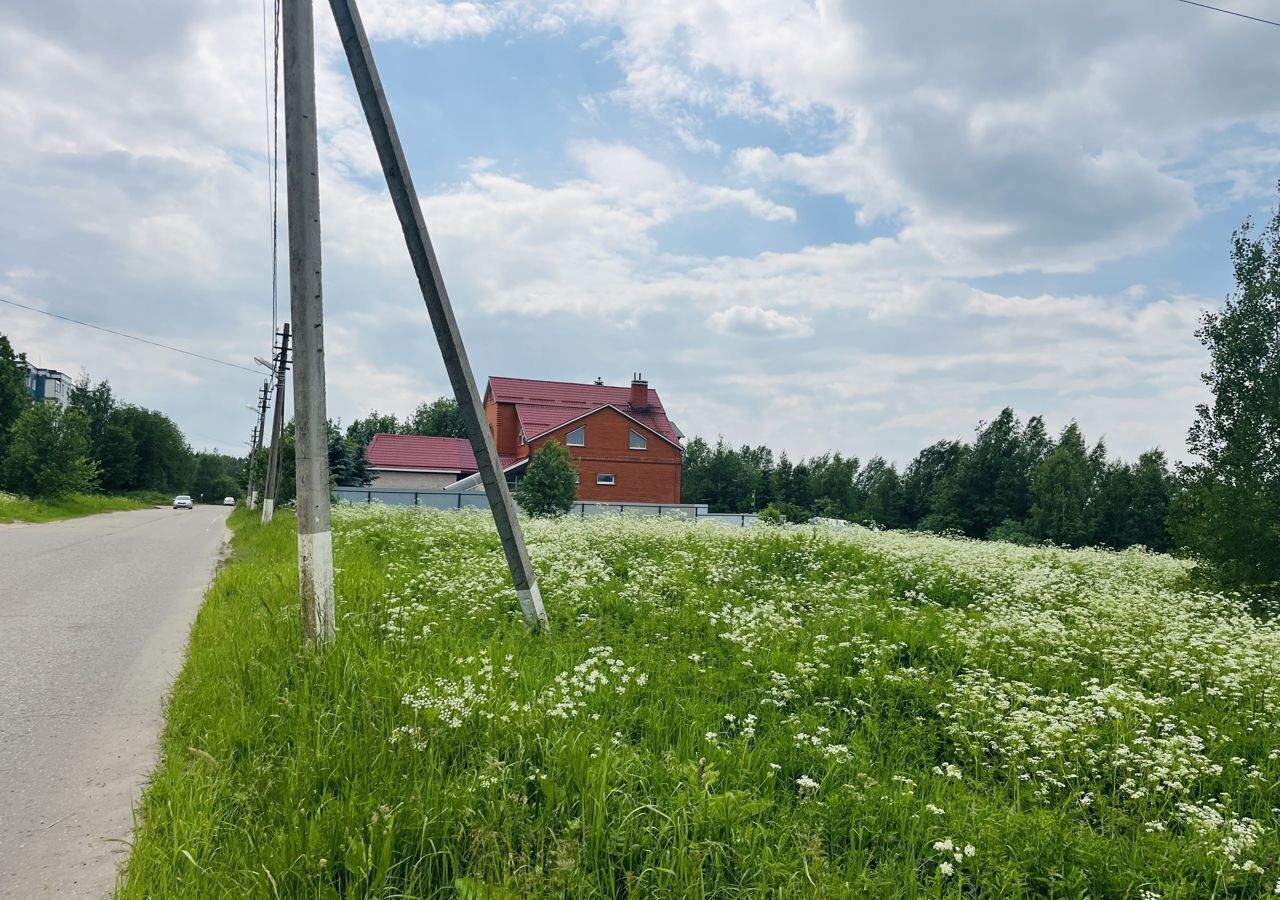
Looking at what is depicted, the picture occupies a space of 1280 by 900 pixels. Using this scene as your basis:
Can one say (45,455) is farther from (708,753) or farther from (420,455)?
(708,753)

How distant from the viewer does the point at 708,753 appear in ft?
12.9

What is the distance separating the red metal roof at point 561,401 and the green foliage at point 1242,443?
109ft

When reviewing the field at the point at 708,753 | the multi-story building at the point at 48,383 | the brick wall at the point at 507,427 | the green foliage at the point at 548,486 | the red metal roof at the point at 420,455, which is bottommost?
Result: the field at the point at 708,753

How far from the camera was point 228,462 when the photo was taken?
139625 mm

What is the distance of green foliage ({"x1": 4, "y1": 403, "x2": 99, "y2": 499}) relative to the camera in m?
33.6

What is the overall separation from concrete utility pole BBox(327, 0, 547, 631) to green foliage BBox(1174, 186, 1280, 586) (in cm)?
1062

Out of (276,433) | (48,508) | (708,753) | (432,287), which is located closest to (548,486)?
(276,433)

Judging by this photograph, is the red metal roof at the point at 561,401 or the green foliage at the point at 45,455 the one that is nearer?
the green foliage at the point at 45,455

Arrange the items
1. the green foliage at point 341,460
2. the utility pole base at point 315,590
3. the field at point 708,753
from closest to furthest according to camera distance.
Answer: the field at point 708,753
the utility pole base at point 315,590
the green foliage at point 341,460

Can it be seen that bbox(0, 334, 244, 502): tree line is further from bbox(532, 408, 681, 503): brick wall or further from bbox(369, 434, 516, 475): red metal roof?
bbox(532, 408, 681, 503): brick wall

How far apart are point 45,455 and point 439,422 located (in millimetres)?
55979

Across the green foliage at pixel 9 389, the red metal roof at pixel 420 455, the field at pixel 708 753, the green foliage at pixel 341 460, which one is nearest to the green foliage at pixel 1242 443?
the field at pixel 708 753

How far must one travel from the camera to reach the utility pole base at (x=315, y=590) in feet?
18.5

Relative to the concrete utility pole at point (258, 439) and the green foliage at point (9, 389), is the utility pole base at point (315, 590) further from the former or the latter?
the green foliage at point (9, 389)
